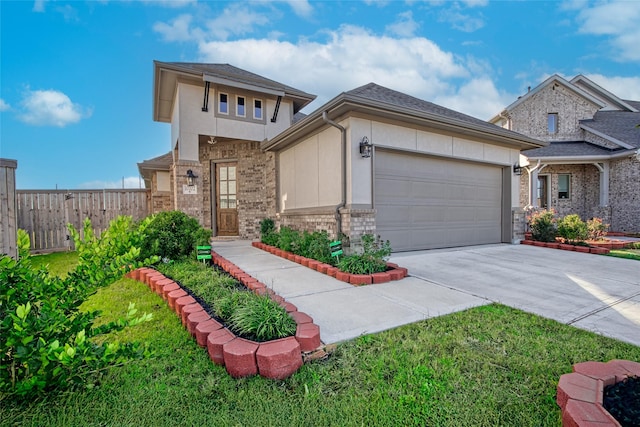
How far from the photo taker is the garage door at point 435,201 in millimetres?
6762

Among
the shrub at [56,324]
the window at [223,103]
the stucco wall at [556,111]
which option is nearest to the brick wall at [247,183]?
the window at [223,103]

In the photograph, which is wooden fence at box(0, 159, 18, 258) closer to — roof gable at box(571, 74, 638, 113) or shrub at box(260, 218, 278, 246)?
shrub at box(260, 218, 278, 246)

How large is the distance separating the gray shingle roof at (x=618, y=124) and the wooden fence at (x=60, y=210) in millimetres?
20125

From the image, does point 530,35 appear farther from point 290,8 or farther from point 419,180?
point 290,8

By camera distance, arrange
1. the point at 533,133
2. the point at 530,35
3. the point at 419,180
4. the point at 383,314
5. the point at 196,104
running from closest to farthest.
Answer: the point at 383,314
the point at 419,180
the point at 196,104
the point at 530,35
the point at 533,133

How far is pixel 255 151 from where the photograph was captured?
1018 cm

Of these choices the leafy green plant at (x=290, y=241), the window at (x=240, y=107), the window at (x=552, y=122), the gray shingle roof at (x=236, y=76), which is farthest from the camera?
the window at (x=552, y=122)

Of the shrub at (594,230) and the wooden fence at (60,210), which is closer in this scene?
the wooden fence at (60,210)

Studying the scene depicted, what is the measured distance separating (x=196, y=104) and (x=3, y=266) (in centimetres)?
803

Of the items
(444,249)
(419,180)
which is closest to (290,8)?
(419,180)

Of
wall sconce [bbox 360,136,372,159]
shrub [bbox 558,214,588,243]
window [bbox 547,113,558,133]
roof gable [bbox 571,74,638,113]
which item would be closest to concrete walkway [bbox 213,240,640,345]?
shrub [bbox 558,214,588,243]

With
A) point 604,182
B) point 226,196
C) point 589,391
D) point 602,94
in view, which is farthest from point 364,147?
point 602,94

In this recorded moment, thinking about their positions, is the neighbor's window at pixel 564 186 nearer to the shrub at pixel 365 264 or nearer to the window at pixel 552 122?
the window at pixel 552 122

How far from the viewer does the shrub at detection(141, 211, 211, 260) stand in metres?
5.81
